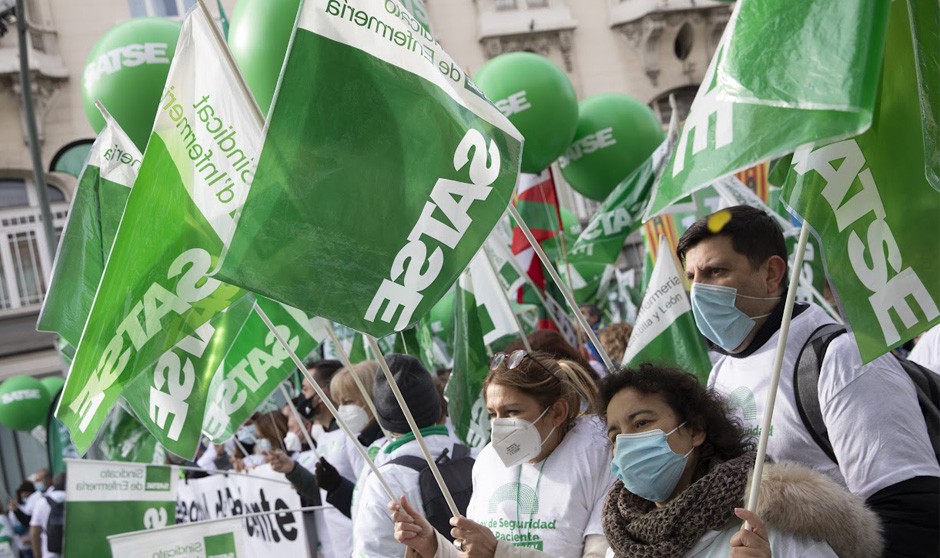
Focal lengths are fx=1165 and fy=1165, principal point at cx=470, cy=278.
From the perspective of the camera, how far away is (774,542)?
224cm

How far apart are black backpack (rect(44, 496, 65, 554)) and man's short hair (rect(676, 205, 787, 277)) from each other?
8.17 m

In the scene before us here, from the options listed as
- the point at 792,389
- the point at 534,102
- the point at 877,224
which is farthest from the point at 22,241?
the point at 877,224

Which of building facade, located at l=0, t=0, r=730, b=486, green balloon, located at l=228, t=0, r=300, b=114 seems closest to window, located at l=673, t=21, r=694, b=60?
building facade, located at l=0, t=0, r=730, b=486

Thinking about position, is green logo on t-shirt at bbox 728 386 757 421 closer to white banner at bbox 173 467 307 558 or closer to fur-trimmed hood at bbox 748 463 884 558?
fur-trimmed hood at bbox 748 463 884 558

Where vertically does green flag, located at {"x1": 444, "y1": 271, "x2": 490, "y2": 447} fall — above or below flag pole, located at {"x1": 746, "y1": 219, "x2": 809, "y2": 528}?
below

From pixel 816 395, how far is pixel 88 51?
847 inches

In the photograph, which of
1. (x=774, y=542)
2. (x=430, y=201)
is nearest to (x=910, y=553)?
(x=774, y=542)

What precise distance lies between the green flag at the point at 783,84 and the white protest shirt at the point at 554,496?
3.71ft

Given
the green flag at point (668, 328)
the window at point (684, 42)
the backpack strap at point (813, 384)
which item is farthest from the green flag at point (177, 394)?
the window at point (684, 42)

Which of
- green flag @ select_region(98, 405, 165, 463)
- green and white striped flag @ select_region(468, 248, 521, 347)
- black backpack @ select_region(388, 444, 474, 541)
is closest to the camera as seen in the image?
black backpack @ select_region(388, 444, 474, 541)

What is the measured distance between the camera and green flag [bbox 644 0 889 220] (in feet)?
6.18

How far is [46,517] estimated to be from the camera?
1109 cm

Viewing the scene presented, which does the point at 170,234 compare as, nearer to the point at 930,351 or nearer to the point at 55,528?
the point at 930,351

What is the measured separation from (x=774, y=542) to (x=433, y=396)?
7.13 ft
